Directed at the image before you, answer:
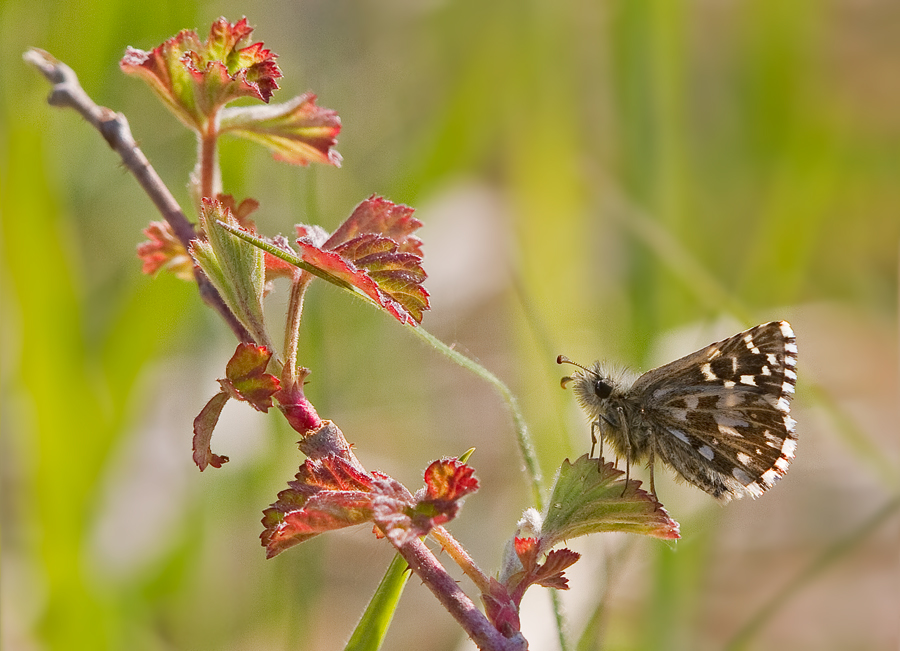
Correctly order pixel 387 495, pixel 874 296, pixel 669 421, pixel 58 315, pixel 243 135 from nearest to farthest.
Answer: pixel 387 495
pixel 243 135
pixel 669 421
pixel 58 315
pixel 874 296

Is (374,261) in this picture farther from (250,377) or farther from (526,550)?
(526,550)

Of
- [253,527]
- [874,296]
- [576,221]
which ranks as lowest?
[253,527]

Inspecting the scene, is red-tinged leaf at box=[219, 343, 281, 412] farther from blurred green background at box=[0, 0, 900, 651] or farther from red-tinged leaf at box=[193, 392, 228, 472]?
blurred green background at box=[0, 0, 900, 651]

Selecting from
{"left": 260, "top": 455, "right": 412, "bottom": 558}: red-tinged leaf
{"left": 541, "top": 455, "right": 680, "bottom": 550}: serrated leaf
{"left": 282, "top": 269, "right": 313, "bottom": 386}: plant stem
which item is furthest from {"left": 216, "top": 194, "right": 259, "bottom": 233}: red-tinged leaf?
{"left": 541, "top": 455, "right": 680, "bottom": 550}: serrated leaf

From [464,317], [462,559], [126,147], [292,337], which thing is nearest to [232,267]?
[292,337]

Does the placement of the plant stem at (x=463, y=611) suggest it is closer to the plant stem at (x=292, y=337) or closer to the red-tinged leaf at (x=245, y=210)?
the plant stem at (x=292, y=337)

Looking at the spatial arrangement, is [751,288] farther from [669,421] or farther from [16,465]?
[16,465]

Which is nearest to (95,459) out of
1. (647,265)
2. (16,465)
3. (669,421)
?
(16,465)
